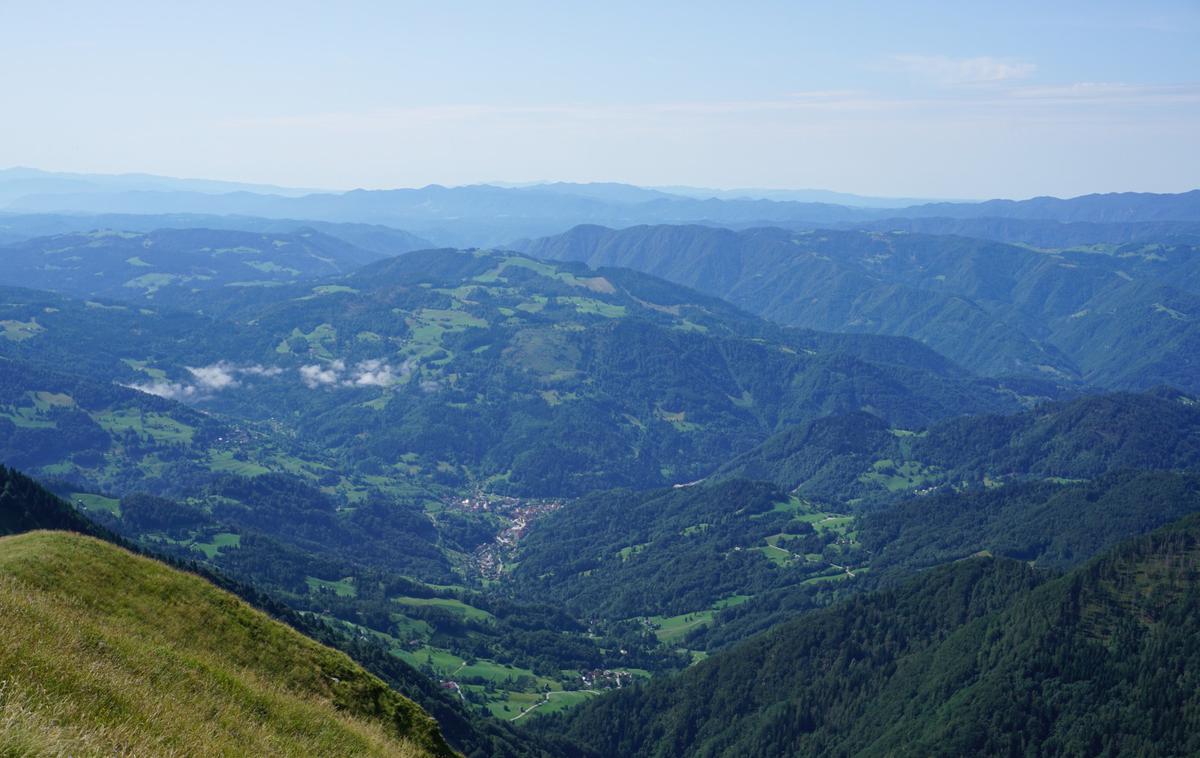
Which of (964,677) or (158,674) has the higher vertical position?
(158,674)

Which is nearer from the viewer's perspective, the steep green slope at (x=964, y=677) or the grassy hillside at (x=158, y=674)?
the grassy hillside at (x=158, y=674)

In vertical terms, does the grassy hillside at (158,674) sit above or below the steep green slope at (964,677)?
above

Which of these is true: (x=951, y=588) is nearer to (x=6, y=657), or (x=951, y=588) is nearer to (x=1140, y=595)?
(x=1140, y=595)

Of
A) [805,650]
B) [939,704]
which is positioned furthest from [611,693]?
[939,704]

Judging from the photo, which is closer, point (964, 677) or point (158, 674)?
point (158, 674)
